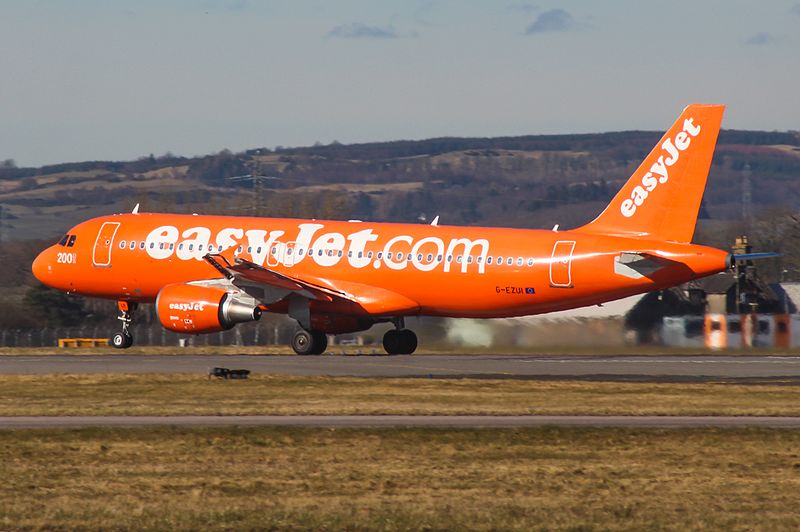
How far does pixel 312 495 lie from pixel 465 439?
6396mm

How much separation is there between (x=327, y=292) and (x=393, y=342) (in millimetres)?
4226

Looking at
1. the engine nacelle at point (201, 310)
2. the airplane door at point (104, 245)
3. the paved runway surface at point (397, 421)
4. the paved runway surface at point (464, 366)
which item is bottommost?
the paved runway surface at point (397, 421)

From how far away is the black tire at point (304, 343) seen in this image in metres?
52.3

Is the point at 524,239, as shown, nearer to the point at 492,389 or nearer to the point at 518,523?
the point at 492,389

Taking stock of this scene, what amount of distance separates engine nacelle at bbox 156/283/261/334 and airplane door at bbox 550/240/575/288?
10.9 m

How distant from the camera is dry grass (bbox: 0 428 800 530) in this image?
19000 millimetres

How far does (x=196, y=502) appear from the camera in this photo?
20156 millimetres

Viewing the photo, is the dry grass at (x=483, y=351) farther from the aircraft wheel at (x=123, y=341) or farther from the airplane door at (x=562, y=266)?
the airplane door at (x=562, y=266)

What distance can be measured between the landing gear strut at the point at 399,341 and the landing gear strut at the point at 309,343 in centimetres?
280

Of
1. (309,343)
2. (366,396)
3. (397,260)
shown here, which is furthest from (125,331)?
A: (366,396)

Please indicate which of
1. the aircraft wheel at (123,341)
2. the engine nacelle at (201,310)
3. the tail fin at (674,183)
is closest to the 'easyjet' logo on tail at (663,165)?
the tail fin at (674,183)

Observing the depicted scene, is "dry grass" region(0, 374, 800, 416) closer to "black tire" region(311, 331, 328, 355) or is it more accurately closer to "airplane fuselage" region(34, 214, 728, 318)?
"airplane fuselage" region(34, 214, 728, 318)

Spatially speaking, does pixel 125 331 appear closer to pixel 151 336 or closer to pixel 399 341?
pixel 399 341

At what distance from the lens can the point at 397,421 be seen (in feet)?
96.6
